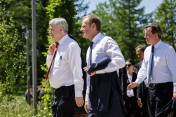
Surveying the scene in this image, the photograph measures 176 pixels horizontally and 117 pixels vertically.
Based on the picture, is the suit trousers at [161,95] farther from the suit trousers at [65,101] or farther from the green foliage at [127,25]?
the green foliage at [127,25]

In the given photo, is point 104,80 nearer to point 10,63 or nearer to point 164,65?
point 164,65

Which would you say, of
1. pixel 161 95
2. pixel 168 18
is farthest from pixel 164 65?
pixel 168 18

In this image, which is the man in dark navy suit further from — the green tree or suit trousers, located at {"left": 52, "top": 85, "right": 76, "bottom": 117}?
the green tree

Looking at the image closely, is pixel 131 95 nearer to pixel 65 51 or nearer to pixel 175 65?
pixel 175 65

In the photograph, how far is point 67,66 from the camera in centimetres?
402

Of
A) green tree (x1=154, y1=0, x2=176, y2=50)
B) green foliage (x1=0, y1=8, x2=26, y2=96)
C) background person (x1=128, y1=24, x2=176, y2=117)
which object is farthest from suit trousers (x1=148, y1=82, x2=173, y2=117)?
green tree (x1=154, y1=0, x2=176, y2=50)

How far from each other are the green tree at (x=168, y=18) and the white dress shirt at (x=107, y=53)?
27.2m

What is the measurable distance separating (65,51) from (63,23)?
0.48 metres

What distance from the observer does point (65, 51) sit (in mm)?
4020

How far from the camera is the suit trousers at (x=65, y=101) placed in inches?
156

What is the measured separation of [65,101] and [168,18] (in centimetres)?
2781

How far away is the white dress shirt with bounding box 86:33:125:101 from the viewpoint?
326cm

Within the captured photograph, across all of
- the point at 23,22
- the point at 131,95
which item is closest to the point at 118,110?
the point at 131,95

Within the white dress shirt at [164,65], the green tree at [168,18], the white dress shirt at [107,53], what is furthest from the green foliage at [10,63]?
the green tree at [168,18]
